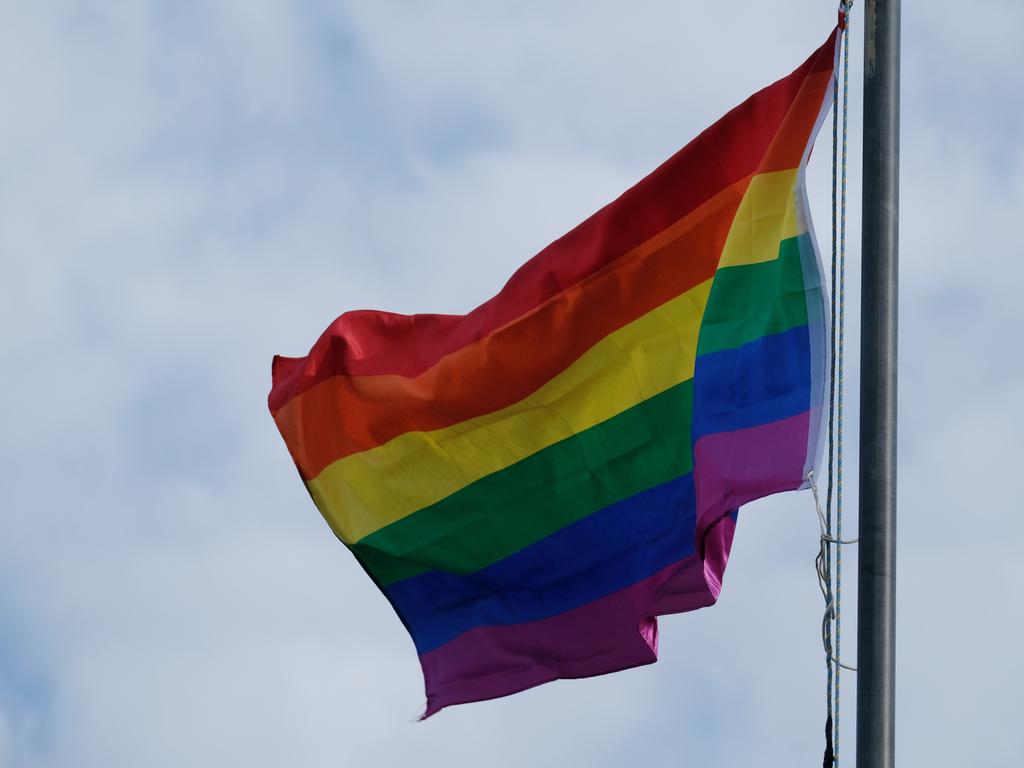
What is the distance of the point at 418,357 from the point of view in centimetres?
1218

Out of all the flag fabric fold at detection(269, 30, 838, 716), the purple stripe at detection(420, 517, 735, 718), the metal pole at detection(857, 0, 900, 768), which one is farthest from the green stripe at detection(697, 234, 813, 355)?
the metal pole at detection(857, 0, 900, 768)

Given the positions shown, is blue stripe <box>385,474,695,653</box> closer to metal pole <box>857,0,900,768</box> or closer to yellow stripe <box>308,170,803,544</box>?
yellow stripe <box>308,170,803,544</box>

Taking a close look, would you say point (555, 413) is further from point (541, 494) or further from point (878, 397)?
point (878, 397)

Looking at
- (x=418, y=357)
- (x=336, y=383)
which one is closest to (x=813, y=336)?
(x=418, y=357)

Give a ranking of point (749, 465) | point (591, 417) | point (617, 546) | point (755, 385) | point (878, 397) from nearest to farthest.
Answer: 1. point (878, 397)
2. point (749, 465)
3. point (755, 385)
4. point (617, 546)
5. point (591, 417)

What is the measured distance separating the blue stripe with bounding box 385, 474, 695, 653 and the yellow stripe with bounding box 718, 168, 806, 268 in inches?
63.8

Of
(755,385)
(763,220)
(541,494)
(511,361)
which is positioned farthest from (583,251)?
(755,385)

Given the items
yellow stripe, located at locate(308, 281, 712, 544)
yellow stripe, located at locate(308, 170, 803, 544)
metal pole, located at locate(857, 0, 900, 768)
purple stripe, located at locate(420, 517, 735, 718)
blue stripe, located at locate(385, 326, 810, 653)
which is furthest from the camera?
yellow stripe, located at locate(308, 281, 712, 544)

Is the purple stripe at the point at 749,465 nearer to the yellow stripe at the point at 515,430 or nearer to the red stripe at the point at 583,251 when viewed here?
the yellow stripe at the point at 515,430

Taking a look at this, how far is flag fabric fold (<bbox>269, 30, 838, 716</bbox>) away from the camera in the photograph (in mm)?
9492

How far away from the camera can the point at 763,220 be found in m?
9.59

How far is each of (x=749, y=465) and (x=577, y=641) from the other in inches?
101

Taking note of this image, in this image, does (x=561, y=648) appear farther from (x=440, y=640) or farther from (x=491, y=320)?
(x=491, y=320)

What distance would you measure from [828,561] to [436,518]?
4489mm
